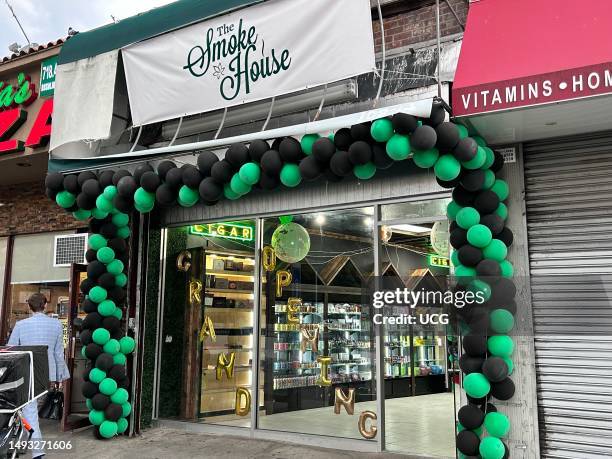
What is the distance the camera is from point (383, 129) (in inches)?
199

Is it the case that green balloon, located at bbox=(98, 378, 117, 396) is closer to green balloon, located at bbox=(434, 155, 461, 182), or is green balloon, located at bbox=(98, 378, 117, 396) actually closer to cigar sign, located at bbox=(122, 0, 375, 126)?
cigar sign, located at bbox=(122, 0, 375, 126)

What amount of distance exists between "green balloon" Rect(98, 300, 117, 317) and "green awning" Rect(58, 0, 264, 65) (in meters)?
3.42

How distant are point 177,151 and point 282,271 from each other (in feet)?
6.89

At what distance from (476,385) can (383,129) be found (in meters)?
2.38

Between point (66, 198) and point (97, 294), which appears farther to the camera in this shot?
point (97, 294)

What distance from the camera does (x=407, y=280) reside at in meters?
6.70

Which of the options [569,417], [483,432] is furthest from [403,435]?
[569,417]

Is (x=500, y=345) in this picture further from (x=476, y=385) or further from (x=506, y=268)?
(x=506, y=268)

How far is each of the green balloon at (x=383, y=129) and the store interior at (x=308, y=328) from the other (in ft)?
5.34

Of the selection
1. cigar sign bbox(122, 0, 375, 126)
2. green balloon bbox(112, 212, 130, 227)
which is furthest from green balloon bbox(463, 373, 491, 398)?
green balloon bbox(112, 212, 130, 227)

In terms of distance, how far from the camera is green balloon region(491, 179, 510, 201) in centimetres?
554

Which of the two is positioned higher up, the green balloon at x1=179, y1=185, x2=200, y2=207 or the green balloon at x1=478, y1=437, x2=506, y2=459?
the green balloon at x1=179, y1=185, x2=200, y2=207

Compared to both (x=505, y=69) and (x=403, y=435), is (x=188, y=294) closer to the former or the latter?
(x=403, y=435)

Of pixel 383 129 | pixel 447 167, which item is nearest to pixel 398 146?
pixel 383 129
